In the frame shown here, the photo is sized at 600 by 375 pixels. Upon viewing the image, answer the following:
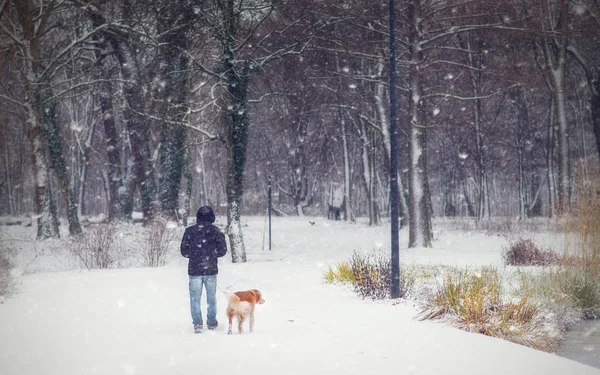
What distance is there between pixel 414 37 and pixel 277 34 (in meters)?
4.89

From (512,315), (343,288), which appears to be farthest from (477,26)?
(512,315)

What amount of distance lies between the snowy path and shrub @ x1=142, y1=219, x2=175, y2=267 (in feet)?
13.6

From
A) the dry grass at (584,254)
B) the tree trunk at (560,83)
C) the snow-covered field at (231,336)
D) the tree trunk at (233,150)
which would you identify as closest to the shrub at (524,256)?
the snow-covered field at (231,336)

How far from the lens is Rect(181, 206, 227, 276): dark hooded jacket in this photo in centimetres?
761

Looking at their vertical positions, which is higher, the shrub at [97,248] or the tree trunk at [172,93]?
the tree trunk at [172,93]

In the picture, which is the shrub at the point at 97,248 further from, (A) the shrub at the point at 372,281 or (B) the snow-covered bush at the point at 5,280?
(A) the shrub at the point at 372,281

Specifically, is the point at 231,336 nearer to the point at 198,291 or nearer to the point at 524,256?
the point at 198,291

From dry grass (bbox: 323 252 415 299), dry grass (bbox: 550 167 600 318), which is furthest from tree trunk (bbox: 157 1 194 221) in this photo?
dry grass (bbox: 550 167 600 318)

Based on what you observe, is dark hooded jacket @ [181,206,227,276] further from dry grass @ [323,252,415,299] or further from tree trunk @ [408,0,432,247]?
tree trunk @ [408,0,432,247]

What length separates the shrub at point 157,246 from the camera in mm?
15680

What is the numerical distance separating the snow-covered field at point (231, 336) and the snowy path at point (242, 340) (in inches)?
0.6

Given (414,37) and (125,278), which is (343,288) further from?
(414,37)

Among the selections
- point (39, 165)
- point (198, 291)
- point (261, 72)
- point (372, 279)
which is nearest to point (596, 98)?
point (261, 72)

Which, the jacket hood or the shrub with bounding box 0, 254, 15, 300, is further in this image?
the shrub with bounding box 0, 254, 15, 300
